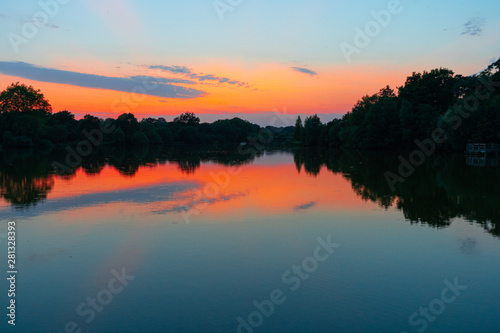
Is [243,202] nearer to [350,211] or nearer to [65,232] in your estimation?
[350,211]

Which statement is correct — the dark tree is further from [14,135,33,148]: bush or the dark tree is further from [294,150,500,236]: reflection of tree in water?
[294,150,500,236]: reflection of tree in water

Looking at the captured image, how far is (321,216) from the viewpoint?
1230 centimetres

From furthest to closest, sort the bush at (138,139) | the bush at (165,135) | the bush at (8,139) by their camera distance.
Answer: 1. the bush at (165,135)
2. the bush at (138,139)
3. the bush at (8,139)

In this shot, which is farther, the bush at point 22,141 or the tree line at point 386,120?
the bush at point 22,141

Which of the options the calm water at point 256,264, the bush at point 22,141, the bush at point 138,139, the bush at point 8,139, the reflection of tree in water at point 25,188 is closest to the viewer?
the calm water at point 256,264

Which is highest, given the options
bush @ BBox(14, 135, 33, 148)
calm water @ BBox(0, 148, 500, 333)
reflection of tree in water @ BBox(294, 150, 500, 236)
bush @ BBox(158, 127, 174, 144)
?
bush @ BBox(158, 127, 174, 144)

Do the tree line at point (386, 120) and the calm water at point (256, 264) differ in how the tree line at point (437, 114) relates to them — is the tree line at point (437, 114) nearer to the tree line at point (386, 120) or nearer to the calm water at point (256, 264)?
the tree line at point (386, 120)

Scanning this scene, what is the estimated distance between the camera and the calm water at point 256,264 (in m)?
5.46

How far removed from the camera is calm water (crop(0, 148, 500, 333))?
546cm

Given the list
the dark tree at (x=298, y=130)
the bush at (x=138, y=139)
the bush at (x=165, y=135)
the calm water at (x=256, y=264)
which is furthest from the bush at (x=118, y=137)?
the calm water at (x=256, y=264)

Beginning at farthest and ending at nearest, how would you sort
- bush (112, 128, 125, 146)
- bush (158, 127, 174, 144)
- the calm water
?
bush (158, 127, 174, 144)
bush (112, 128, 125, 146)
the calm water

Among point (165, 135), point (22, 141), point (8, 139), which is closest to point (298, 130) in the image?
point (165, 135)

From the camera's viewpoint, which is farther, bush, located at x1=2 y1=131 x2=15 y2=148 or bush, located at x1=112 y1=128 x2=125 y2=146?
bush, located at x1=112 y1=128 x2=125 y2=146

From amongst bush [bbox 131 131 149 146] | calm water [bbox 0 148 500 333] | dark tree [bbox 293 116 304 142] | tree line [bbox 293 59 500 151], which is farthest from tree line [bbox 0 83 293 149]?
calm water [bbox 0 148 500 333]
